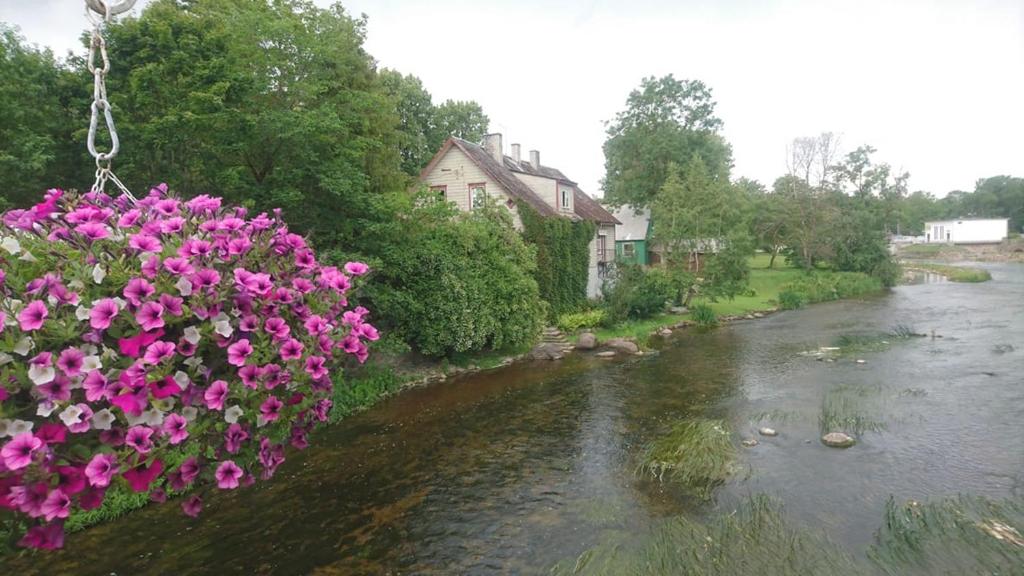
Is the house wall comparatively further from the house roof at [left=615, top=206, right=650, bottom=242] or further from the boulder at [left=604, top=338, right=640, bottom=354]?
the house roof at [left=615, top=206, right=650, bottom=242]

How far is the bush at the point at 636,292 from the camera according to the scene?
24.5 meters

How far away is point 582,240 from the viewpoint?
2722cm

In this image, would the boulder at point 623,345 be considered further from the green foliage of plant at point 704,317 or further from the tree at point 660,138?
the tree at point 660,138

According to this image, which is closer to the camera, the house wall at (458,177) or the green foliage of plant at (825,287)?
the house wall at (458,177)

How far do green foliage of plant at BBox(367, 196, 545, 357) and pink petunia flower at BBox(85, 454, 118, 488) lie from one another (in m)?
12.6

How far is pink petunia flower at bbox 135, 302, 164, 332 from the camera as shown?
8.33 ft

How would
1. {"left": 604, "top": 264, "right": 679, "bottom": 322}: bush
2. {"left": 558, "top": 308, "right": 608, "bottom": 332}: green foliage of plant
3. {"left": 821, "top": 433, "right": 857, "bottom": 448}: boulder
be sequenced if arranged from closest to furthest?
1. {"left": 821, "top": 433, "right": 857, "bottom": 448}: boulder
2. {"left": 558, "top": 308, "right": 608, "bottom": 332}: green foliage of plant
3. {"left": 604, "top": 264, "right": 679, "bottom": 322}: bush

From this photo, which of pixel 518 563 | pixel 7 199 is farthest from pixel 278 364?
pixel 7 199

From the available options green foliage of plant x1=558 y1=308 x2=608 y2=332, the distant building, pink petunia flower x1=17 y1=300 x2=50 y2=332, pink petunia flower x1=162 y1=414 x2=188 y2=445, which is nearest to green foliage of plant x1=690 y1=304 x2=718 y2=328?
green foliage of plant x1=558 y1=308 x2=608 y2=332

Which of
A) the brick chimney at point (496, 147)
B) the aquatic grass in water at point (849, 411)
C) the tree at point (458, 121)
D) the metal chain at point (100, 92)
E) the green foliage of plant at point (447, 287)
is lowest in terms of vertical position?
the aquatic grass in water at point (849, 411)

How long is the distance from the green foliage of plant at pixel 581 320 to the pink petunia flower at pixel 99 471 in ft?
68.6

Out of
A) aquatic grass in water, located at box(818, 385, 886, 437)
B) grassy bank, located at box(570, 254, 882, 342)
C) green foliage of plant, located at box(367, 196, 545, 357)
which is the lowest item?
aquatic grass in water, located at box(818, 385, 886, 437)

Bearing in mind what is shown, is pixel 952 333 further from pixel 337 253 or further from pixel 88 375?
pixel 88 375

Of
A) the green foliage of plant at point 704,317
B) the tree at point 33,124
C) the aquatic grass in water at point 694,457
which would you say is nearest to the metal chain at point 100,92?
the aquatic grass in water at point 694,457
